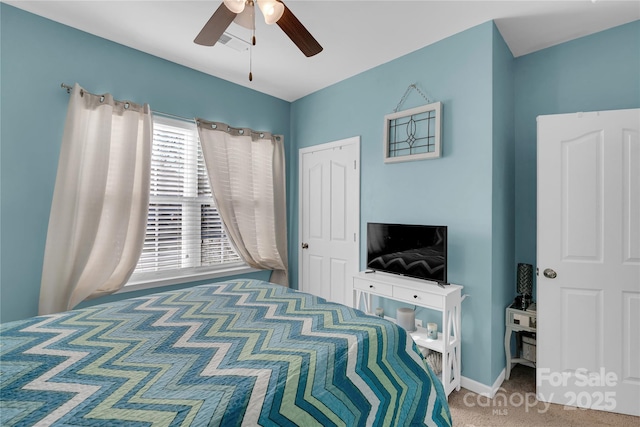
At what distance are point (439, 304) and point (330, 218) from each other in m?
1.61

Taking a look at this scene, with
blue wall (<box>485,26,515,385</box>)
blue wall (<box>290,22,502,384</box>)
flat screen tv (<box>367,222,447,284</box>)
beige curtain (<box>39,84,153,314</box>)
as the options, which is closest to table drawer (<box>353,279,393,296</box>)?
flat screen tv (<box>367,222,447,284</box>)

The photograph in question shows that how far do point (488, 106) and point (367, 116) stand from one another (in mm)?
1156

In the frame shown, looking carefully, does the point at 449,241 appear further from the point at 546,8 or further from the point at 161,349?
the point at 161,349

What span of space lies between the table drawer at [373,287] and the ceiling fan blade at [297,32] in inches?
71.6

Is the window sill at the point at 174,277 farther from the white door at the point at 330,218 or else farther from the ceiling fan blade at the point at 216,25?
the ceiling fan blade at the point at 216,25

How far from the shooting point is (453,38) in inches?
97.0

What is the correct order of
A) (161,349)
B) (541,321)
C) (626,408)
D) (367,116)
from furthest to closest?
(367,116), (541,321), (626,408), (161,349)

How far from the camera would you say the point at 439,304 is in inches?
85.5

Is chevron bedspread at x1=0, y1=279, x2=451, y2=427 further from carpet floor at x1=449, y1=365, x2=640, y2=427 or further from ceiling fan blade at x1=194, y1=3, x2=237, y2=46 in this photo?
ceiling fan blade at x1=194, y1=3, x2=237, y2=46

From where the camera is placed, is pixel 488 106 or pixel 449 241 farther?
pixel 449 241

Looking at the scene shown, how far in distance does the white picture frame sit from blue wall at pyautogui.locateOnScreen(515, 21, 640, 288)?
0.81m

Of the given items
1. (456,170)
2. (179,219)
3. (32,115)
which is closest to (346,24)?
(456,170)

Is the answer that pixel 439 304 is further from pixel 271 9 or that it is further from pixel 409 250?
pixel 271 9

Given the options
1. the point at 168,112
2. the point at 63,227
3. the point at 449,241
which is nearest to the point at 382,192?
the point at 449,241
